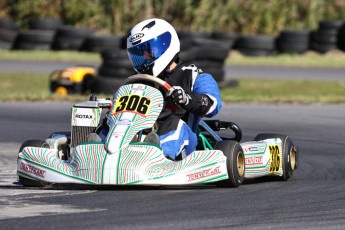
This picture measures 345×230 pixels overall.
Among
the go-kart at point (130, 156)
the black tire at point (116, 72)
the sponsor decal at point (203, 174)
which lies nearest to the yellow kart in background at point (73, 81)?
the black tire at point (116, 72)

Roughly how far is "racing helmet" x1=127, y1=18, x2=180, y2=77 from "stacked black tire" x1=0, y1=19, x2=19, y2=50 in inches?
648

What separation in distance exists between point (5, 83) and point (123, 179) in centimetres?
1264

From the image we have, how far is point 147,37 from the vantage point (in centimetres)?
705

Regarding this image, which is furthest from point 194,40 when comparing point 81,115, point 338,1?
point 338,1

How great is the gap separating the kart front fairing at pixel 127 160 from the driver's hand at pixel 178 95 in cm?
11

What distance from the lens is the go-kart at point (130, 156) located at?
20.5ft

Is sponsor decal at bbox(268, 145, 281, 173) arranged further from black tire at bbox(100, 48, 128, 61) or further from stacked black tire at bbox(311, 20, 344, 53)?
stacked black tire at bbox(311, 20, 344, 53)

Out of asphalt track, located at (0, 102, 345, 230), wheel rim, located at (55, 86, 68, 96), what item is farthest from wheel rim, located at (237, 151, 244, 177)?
wheel rim, located at (55, 86, 68, 96)

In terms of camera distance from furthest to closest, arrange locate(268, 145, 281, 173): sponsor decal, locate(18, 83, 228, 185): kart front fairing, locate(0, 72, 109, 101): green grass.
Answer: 1. locate(0, 72, 109, 101): green grass
2. locate(268, 145, 281, 173): sponsor decal
3. locate(18, 83, 228, 185): kart front fairing

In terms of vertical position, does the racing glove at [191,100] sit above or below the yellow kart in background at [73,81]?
→ above

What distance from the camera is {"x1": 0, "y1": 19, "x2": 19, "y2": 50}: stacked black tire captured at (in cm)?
2327

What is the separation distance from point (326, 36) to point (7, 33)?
293 inches

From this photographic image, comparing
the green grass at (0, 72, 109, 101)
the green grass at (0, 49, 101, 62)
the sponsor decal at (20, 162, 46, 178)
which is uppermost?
the sponsor decal at (20, 162, 46, 178)

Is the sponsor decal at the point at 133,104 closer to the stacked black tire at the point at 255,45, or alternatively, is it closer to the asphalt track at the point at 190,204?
the asphalt track at the point at 190,204
